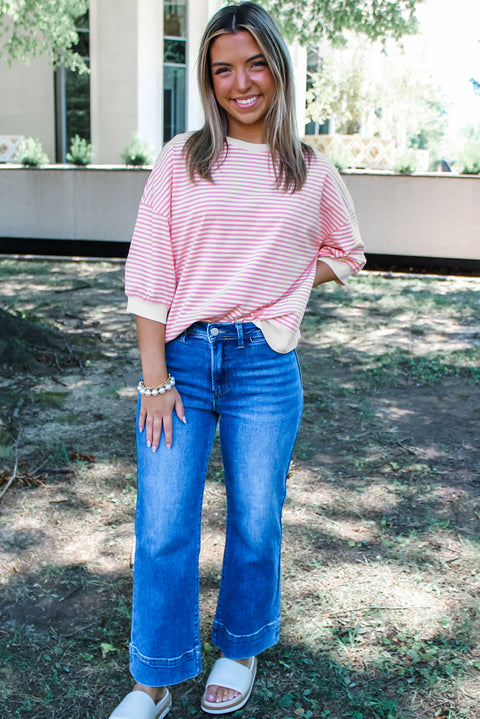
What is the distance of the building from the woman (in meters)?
18.0

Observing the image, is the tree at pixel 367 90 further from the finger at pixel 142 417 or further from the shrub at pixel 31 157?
the finger at pixel 142 417

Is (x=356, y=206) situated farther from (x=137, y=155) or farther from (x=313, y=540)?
(x=313, y=540)

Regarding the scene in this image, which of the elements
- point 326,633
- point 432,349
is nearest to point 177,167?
point 326,633

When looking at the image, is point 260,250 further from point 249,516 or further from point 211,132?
point 249,516

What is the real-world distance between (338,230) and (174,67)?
19616 mm

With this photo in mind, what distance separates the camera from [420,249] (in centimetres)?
1173

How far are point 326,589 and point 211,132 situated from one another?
73.0 inches

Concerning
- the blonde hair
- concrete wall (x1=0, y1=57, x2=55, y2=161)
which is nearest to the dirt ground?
the blonde hair

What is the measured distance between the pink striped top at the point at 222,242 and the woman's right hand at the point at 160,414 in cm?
16

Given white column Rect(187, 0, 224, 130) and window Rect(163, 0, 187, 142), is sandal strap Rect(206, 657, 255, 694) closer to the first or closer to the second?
white column Rect(187, 0, 224, 130)

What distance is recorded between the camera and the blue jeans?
1979 mm

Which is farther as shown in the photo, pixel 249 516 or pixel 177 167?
pixel 249 516

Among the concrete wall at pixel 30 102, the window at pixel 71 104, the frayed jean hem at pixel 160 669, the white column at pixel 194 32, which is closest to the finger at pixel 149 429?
the frayed jean hem at pixel 160 669

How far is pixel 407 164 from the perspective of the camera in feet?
37.8
